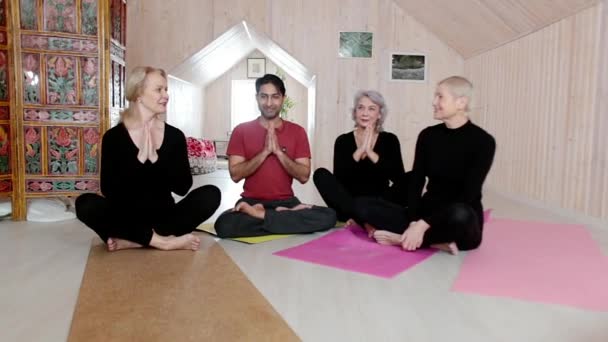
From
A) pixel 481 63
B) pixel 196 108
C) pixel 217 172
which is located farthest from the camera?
pixel 196 108

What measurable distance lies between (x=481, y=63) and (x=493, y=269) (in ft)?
14.2

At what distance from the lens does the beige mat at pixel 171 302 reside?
1645 mm

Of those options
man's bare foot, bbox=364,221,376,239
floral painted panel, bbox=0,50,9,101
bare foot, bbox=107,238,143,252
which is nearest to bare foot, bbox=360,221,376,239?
man's bare foot, bbox=364,221,376,239

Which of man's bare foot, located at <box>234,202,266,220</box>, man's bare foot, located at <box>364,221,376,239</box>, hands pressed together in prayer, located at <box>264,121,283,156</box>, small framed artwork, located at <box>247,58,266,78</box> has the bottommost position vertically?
man's bare foot, located at <box>364,221,376,239</box>

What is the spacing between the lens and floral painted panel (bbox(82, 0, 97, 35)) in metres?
3.75

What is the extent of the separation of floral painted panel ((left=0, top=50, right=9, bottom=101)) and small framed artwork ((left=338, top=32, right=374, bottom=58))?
4.05m

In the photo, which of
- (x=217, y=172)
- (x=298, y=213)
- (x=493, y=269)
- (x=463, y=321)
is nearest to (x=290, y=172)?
(x=298, y=213)

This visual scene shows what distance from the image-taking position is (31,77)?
364 centimetres

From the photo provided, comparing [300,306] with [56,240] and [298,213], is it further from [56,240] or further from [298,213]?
[56,240]

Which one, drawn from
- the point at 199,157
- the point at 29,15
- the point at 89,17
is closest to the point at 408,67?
the point at 199,157

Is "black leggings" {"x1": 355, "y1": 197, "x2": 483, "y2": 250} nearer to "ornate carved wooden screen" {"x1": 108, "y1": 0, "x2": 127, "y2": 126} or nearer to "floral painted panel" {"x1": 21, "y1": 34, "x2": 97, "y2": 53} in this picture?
"ornate carved wooden screen" {"x1": 108, "y1": 0, "x2": 127, "y2": 126}

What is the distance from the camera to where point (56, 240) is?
3014 millimetres

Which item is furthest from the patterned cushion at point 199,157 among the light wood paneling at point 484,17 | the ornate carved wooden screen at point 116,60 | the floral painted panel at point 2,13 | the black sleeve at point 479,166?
the black sleeve at point 479,166

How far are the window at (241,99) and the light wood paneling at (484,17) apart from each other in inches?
219
